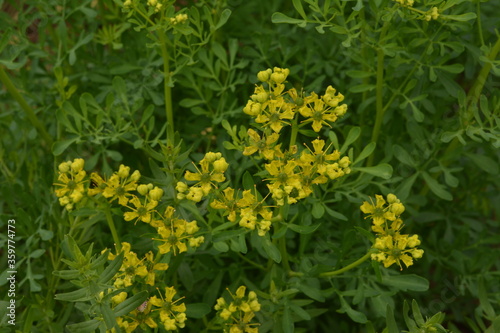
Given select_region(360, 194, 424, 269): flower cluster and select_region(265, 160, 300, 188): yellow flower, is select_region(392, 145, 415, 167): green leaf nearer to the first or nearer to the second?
select_region(360, 194, 424, 269): flower cluster

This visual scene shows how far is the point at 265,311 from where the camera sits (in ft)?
4.29

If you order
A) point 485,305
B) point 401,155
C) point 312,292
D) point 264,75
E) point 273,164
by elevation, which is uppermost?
point 264,75

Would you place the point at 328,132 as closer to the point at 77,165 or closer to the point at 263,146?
the point at 263,146

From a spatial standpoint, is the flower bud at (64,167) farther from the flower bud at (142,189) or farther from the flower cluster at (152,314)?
the flower cluster at (152,314)

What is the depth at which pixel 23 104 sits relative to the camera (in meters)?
1.47

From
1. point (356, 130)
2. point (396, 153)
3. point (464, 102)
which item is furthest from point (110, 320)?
point (464, 102)

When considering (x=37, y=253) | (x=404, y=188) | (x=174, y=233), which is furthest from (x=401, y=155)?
(x=37, y=253)

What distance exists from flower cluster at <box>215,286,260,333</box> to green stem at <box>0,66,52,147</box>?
733 millimetres

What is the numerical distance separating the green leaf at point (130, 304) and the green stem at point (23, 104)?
2.25 ft

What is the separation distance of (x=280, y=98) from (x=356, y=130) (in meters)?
0.22

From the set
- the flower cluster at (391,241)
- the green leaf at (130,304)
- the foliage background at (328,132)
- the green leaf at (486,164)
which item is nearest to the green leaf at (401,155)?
the foliage background at (328,132)

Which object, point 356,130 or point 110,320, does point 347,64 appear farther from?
point 110,320

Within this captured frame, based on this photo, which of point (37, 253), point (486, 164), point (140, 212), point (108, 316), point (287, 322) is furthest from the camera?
point (486, 164)

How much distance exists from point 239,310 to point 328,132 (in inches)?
22.0
